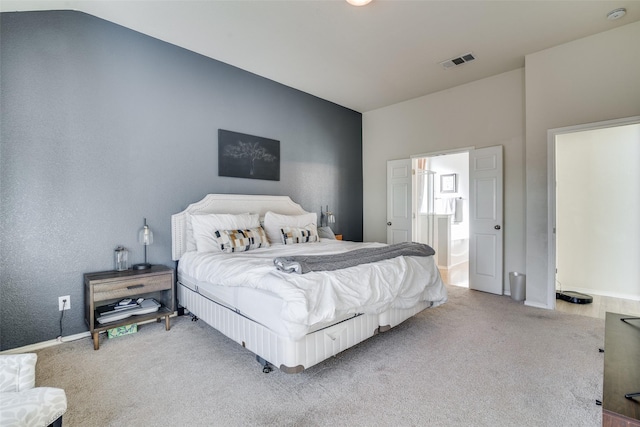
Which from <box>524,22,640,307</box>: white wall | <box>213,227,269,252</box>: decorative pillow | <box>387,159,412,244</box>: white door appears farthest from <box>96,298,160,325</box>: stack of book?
<box>524,22,640,307</box>: white wall

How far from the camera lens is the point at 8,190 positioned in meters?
2.46

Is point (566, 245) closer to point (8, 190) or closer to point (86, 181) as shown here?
point (86, 181)

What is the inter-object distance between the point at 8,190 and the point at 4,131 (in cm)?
48

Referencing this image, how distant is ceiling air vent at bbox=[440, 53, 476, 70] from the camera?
3.64 meters

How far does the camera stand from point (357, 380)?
2055 millimetres

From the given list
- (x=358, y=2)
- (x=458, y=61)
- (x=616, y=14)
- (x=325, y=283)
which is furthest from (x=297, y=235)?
(x=616, y=14)

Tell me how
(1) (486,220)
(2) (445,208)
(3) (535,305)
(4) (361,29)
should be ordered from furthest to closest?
(2) (445,208), (1) (486,220), (3) (535,305), (4) (361,29)

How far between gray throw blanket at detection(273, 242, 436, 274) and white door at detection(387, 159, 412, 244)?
2.25 metres

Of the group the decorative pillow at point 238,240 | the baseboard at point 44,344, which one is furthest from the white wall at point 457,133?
the baseboard at point 44,344

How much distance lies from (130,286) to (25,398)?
1.70 metres

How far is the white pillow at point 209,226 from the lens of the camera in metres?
3.22

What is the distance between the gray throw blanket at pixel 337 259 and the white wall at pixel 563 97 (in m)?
1.68

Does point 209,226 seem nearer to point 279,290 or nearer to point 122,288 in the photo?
point 122,288

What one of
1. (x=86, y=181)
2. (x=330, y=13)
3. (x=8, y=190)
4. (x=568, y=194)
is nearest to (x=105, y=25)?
(x=86, y=181)
